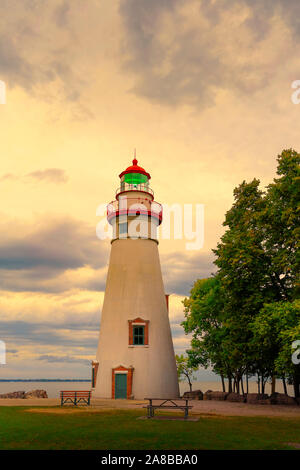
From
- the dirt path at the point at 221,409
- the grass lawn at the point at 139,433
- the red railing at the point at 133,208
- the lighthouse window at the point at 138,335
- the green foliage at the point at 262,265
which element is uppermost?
the red railing at the point at 133,208

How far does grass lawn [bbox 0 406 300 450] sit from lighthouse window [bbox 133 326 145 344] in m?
14.8

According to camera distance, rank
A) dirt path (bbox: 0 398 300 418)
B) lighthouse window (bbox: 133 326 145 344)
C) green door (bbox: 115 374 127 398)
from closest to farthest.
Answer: dirt path (bbox: 0 398 300 418)
green door (bbox: 115 374 127 398)
lighthouse window (bbox: 133 326 145 344)

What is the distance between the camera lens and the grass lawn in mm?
12367

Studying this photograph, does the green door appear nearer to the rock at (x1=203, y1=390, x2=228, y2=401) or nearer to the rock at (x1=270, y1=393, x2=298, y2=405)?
the rock at (x1=203, y1=390, x2=228, y2=401)

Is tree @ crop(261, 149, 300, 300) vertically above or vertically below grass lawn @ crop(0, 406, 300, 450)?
above

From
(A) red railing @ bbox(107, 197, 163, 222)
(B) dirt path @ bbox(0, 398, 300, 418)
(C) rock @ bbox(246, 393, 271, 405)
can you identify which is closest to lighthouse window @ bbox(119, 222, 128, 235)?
(A) red railing @ bbox(107, 197, 163, 222)

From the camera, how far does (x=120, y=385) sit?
109 ft

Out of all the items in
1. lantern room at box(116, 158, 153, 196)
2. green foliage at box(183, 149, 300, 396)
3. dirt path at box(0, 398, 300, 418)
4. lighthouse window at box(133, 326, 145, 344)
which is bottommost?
dirt path at box(0, 398, 300, 418)

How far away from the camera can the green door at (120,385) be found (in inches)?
1305

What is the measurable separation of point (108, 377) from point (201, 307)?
1170 centimetres

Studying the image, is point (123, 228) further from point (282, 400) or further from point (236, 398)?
point (282, 400)

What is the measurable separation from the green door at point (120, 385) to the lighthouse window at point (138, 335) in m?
2.86

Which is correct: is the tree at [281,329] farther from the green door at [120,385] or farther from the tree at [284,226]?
the green door at [120,385]

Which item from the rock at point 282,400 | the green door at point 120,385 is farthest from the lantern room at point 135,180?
the rock at point 282,400
